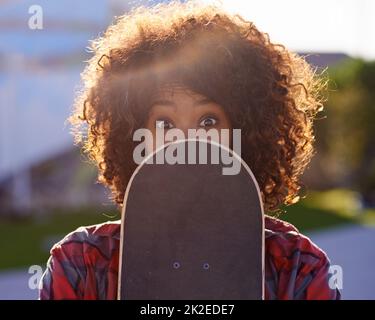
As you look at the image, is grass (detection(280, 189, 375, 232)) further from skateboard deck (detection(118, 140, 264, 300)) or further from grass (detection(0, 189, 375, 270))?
skateboard deck (detection(118, 140, 264, 300))

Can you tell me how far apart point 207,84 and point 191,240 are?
447mm

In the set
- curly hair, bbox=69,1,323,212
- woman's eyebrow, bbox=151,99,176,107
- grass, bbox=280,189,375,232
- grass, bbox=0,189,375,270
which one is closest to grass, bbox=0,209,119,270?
grass, bbox=0,189,375,270

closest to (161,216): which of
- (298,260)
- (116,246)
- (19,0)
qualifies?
(116,246)

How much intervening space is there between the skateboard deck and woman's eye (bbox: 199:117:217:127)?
19cm

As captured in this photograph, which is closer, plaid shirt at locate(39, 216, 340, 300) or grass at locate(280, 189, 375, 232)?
plaid shirt at locate(39, 216, 340, 300)

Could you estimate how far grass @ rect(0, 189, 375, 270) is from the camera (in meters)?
9.05

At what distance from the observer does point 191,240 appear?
1.75 m

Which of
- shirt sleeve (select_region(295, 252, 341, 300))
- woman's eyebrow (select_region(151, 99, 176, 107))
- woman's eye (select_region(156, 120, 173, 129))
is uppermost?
woman's eyebrow (select_region(151, 99, 176, 107))

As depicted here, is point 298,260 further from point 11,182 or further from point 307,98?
point 11,182

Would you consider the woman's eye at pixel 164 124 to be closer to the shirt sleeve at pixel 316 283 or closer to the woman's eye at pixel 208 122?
the woman's eye at pixel 208 122
